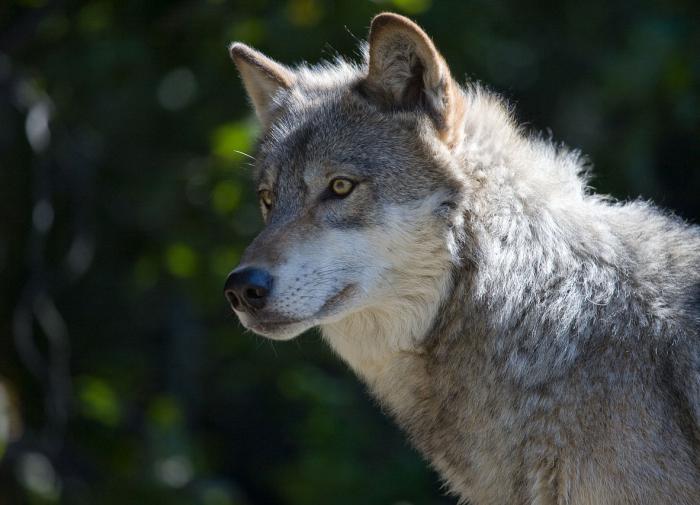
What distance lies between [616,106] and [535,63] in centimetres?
356

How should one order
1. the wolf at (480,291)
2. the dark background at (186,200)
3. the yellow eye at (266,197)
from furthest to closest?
the dark background at (186,200) → the yellow eye at (266,197) → the wolf at (480,291)

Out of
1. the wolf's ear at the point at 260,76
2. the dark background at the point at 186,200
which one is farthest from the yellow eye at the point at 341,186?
the dark background at the point at 186,200

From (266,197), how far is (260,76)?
2.40 feet

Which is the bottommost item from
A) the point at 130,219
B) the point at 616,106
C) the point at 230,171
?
the point at 130,219

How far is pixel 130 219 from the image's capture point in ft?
30.3

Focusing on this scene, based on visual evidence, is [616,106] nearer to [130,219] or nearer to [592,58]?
[592,58]

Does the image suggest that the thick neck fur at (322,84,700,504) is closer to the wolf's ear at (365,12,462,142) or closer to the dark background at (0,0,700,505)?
the wolf's ear at (365,12,462,142)

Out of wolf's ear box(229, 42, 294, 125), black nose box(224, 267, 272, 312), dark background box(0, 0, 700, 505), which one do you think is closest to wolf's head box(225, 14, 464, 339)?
black nose box(224, 267, 272, 312)

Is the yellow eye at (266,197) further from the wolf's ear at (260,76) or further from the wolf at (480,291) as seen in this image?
the wolf's ear at (260,76)

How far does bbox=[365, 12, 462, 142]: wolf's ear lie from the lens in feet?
12.8

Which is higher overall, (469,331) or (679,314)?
(679,314)

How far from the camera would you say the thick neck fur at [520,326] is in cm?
360

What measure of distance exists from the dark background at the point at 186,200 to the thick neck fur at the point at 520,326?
8.87ft

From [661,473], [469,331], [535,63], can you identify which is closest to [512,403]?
[469,331]
